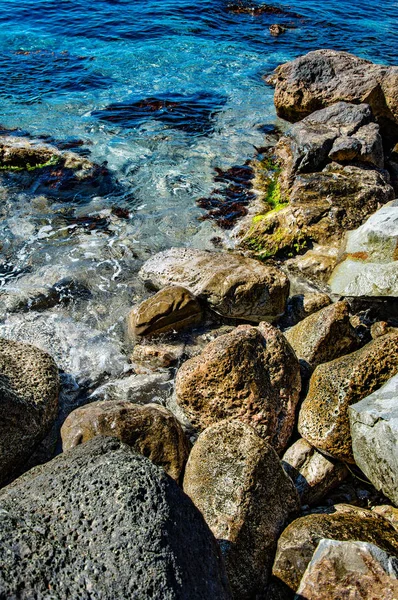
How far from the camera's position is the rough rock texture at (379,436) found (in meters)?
4.74

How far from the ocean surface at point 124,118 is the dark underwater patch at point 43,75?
2.6 inches

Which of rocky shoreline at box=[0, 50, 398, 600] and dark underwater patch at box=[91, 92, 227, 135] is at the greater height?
dark underwater patch at box=[91, 92, 227, 135]

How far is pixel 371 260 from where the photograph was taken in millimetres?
7996

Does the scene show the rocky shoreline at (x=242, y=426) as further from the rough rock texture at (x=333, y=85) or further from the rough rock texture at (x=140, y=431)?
the rough rock texture at (x=333, y=85)

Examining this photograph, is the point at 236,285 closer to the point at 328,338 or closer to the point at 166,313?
the point at 166,313

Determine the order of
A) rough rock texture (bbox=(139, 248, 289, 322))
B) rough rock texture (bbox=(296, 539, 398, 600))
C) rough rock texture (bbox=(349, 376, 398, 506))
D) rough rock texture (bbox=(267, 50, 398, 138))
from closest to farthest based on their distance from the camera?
rough rock texture (bbox=(296, 539, 398, 600)) < rough rock texture (bbox=(349, 376, 398, 506)) < rough rock texture (bbox=(139, 248, 289, 322)) < rough rock texture (bbox=(267, 50, 398, 138))

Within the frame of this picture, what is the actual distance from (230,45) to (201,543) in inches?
830

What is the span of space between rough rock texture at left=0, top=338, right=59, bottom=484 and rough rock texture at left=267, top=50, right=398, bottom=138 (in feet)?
33.2

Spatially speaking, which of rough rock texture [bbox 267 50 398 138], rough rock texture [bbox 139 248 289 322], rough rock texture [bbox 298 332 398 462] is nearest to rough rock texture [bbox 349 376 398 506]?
rough rock texture [bbox 298 332 398 462]

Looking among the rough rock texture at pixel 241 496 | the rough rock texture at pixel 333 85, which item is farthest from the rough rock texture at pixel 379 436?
the rough rock texture at pixel 333 85

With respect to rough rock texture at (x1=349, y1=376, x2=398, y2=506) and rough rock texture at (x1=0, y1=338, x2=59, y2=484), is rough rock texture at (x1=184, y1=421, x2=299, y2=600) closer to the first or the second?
rough rock texture at (x1=349, y1=376, x2=398, y2=506)

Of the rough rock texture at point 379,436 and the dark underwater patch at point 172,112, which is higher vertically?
the dark underwater patch at point 172,112

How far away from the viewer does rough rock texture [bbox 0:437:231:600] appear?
279 cm

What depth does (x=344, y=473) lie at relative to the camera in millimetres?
5445
